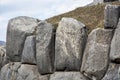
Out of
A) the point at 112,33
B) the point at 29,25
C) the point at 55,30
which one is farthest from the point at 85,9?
the point at 112,33

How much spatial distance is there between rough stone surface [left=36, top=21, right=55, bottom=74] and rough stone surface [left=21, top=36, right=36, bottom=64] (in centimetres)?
83

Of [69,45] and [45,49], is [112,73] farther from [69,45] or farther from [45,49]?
[45,49]

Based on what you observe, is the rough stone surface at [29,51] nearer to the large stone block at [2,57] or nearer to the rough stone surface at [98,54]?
the large stone block at [2,57]

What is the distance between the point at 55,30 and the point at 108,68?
541cm

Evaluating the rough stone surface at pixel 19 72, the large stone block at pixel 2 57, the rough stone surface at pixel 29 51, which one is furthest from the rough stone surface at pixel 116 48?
the large stone block at pixel 2 57

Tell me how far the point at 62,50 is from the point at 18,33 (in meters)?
5.34

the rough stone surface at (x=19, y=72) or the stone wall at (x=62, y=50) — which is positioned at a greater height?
the stone wall at (x=62, y=50)

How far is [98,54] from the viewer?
64.1 ft

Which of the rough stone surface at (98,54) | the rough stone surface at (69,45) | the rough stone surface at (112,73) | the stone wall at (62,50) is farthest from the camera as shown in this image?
the rough stone surface at (69,45)

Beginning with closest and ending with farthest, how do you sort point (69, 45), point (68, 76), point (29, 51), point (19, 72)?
1. point (68, 76)
2. point (69, 45)
3. point (29, 51)
4. point (19, 72)

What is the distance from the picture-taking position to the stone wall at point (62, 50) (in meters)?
19.3

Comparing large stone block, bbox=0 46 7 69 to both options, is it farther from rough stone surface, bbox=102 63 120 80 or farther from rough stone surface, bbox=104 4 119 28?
rough stone surface, bbox=102 63 120 80

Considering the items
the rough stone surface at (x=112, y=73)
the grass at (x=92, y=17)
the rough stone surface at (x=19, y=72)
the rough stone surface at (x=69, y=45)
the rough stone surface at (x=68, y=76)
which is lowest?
the rough stone surface at (x=19, y=72)

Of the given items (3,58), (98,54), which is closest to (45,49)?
(98,54)
